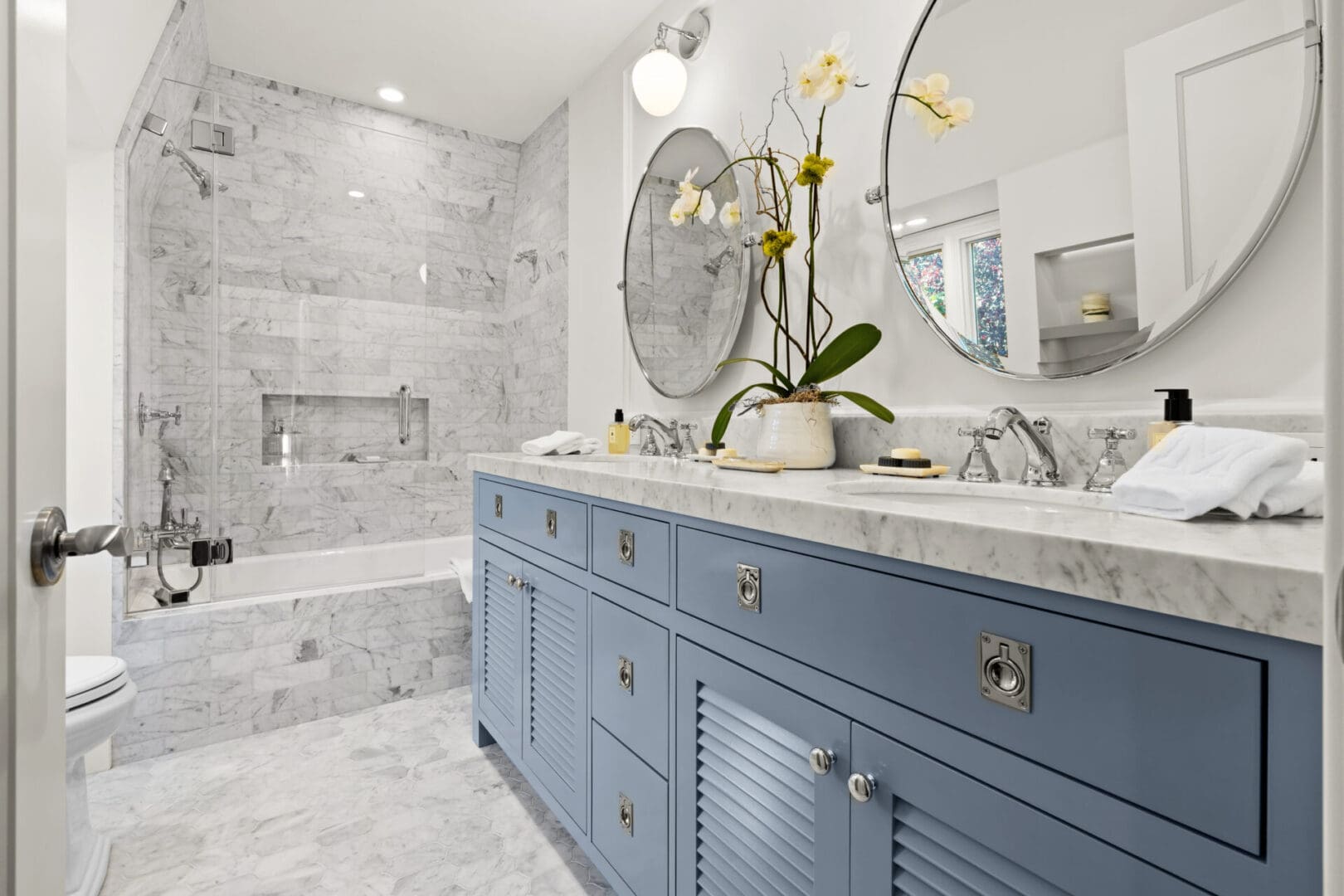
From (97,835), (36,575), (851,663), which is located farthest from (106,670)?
(851,663)

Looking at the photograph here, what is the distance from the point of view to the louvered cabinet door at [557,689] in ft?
4.81

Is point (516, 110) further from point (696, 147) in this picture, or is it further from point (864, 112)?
point (864, 112)

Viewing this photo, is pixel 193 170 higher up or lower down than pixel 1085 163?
higher up

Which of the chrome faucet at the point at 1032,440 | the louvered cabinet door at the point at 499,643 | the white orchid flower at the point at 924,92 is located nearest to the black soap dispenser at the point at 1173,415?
the chrome faucet at the point at 1032,440

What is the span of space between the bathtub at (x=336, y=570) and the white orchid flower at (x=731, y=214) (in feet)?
5.49

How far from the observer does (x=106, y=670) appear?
161 centimetres

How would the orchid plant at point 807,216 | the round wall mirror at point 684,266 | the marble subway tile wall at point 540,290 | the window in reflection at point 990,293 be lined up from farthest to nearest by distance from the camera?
the marble subway tile wall at point 540,290, the round wall mirror at point 684,266, the orchid plant at point 807,216, the window in reflection at point 990,293

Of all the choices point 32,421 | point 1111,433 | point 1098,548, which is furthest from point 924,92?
point 32,421

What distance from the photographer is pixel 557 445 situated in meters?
2.09

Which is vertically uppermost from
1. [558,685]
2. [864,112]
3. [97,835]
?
[864,112]

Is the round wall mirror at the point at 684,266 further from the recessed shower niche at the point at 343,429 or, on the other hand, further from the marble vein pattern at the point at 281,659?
the recessed shower niche at the point at 343,429

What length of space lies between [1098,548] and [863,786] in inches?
15.8

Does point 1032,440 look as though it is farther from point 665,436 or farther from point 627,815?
point 665,436

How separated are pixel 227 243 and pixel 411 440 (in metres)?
1.11
